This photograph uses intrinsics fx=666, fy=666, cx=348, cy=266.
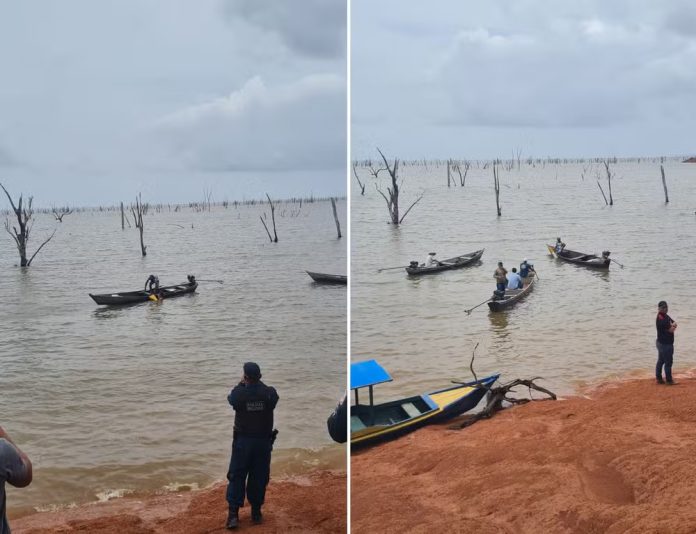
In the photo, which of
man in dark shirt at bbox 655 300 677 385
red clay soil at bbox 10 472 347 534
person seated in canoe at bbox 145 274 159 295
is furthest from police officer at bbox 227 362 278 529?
person seated in canoe at bbox 145 274 159 295

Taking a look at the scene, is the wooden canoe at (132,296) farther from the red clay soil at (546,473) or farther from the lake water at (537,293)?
the red clay soil at (546,473)

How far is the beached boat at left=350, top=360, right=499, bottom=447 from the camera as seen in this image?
3168 mm

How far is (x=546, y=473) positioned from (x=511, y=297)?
76.5 inches

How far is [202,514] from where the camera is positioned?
103 inches

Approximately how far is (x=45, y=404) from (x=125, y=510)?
175 centimetres

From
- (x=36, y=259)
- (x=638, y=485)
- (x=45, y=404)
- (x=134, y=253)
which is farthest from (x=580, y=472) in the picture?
(x=134, y=253)

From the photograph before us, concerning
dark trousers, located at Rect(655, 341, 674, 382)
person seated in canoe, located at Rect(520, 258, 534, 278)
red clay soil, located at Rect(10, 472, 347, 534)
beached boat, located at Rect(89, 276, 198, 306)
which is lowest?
red clay soil, located at Rect(10, 472, 347, 534)

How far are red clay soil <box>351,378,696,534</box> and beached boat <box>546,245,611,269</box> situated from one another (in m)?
1.44

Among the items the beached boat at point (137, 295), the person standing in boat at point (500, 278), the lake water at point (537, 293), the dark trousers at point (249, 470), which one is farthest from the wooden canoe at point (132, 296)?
the dark trousers at point (249, 470)

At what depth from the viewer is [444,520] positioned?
9.09 ft

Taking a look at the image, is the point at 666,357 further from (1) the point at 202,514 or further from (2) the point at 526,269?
(1) the point at 202,514

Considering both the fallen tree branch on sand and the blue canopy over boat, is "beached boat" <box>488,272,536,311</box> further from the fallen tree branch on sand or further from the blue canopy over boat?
the blue canopy over boat

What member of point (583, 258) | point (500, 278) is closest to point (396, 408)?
point (500, 278)

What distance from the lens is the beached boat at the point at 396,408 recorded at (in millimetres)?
3168
